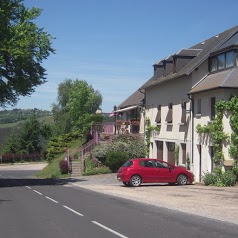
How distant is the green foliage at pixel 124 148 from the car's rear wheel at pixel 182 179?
12.0 m

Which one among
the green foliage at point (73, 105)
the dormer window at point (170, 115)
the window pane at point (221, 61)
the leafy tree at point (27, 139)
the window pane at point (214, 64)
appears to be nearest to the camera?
the window pane at point (221, 61)

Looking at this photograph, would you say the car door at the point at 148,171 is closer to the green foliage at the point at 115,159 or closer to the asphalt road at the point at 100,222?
the asphalt road at the point at 100,222

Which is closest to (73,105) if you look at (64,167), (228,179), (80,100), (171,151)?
(80,100)

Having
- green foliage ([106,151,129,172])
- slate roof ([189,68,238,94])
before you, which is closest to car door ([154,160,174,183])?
slate roof ([189,68,238,94])

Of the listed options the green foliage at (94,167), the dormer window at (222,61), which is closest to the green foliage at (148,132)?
the green foliage at (94,167)

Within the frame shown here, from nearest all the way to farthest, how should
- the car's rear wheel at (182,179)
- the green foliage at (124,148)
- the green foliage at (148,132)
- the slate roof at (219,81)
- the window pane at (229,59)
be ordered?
the slate roof at (219,81), the window pane at (229,59), the car's rear wheel at (182,179), the green foliage at (148,132), the green foliage at (124,148)

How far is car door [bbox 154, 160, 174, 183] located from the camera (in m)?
26.2

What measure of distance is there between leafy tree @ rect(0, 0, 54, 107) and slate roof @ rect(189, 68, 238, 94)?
31.5ft

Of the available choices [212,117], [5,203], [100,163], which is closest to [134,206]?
[5,203]

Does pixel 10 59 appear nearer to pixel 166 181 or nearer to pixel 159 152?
pixel 166 181

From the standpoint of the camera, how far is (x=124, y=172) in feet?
85.6

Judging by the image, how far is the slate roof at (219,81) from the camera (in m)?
25.0

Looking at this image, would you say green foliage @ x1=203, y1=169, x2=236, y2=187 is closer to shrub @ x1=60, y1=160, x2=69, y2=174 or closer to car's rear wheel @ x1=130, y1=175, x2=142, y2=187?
car's rear wheel @ x1=130, y1=175, x2=142, y2=187

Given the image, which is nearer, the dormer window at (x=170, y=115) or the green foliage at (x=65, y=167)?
the dormer window at (x=170, y=115)
